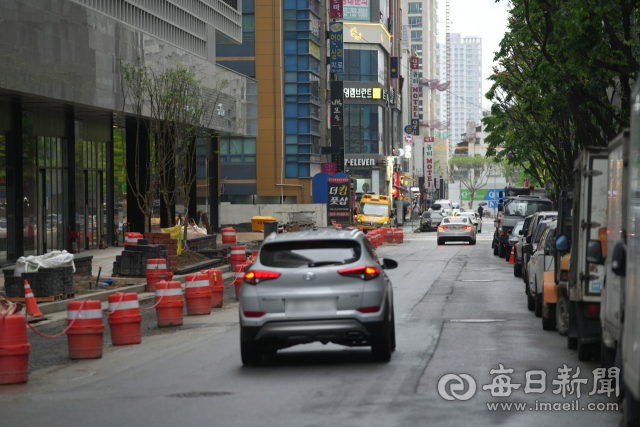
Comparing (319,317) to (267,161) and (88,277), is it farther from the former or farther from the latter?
(267,161)

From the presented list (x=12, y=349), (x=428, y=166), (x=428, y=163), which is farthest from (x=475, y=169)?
(x=12, y=349)

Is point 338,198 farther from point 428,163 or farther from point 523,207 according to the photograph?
point 428,163

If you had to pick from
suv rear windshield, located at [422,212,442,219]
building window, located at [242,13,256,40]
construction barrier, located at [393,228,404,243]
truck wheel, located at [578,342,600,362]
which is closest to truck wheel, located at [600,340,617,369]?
truck wheel, located at [578,342,600,362]

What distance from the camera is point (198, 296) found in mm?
17688

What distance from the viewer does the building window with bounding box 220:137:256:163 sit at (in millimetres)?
69625

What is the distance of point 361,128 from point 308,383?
87583mm

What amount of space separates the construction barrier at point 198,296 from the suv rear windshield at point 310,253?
7042 millimetres

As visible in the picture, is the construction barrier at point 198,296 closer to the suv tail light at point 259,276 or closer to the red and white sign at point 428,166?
the suv tail light at point 259,276

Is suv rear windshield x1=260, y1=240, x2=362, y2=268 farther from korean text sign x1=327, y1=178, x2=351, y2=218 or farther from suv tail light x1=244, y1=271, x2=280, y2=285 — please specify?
korean text sign x1=327, y1=178, x2=351, y2=218

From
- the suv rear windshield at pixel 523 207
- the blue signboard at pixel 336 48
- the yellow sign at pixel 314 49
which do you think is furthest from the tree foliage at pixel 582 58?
the blue signboard at pixel 336 48

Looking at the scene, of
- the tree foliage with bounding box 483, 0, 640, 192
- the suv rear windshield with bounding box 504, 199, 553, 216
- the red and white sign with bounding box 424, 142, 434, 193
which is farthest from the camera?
the red and white sign with bounding box 424, 142, 434, 193

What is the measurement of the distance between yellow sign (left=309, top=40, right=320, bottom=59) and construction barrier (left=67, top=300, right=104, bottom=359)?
57.4m

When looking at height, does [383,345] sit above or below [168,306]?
above

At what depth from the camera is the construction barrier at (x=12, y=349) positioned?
34.5 ft
